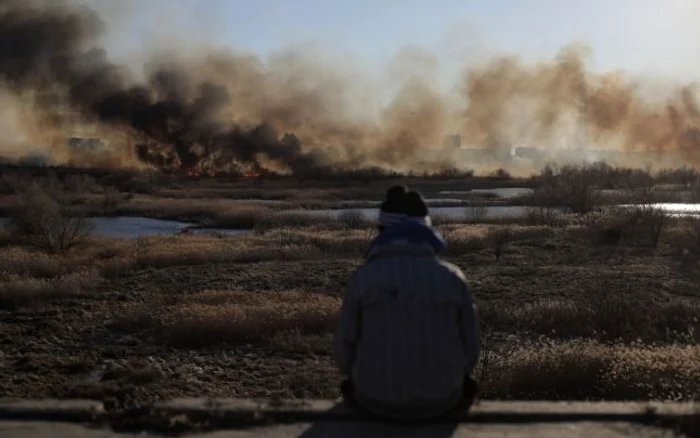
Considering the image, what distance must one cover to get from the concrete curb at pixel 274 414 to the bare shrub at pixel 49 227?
22690mm

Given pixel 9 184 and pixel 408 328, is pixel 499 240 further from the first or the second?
pixel 9 184

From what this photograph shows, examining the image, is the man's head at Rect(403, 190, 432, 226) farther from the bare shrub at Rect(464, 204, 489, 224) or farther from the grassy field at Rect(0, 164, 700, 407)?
the bare shrub at Rect(464, 204, 489, 224)

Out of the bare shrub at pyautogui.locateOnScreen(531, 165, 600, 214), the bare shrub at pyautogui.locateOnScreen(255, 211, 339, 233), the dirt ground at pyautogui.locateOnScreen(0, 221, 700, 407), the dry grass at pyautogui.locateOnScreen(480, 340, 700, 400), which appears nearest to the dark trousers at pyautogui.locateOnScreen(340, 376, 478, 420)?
the dirt ground at pyautogui.locateOnScreen(0, 221, 700, 407)

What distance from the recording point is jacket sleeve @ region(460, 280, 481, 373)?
4.92 meters

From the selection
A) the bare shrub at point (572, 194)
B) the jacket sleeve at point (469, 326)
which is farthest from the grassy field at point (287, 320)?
the bare shrub at point (572, 194)

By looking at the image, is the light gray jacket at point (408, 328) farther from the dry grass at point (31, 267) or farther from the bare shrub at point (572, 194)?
the bare shrub at point (572, 194)

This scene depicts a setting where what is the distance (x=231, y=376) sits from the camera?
9164 millimetres

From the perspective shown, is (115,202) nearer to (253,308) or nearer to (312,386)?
(253,308)

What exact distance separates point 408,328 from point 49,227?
2547 cm

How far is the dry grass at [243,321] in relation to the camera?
1112cm

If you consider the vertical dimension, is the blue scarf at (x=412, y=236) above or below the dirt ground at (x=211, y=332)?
above

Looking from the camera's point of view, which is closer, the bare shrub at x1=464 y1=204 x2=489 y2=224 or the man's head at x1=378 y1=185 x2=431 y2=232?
the man's head at x1=378 y1=185 x2=431 y2=232

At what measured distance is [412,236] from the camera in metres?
4.89

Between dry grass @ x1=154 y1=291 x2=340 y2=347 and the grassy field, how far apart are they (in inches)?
1.0
